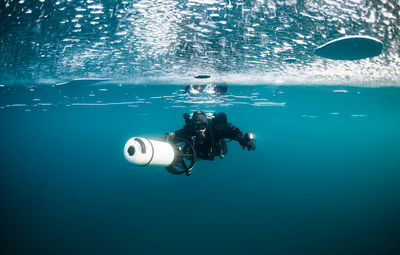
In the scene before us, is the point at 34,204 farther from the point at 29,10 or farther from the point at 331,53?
the point at 331,53

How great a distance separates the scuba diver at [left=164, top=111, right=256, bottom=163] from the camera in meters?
3.64

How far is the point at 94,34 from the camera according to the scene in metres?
4.25

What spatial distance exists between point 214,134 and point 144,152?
2294 mm

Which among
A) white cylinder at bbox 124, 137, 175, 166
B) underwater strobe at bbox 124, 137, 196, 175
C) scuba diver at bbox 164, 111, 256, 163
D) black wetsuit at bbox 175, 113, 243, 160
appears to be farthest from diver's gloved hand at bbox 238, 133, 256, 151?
white cylinder at bbox 124, 137, 175, 166

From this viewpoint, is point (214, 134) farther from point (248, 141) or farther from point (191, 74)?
point (191, 74)

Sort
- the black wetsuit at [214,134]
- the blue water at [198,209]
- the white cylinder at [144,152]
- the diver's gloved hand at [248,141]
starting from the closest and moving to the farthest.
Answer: the white cylinder at [144,152] < the diver's gloved hand at [248,141] < the black wetsuit at [214,134] < the blue water at [198,209]

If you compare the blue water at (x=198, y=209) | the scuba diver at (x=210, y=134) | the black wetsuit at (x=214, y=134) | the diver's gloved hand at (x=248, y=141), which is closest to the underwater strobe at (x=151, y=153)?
the scuba diver at (x=210, y=134)

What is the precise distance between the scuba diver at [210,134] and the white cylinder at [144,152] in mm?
1080

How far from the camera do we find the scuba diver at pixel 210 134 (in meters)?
3.64

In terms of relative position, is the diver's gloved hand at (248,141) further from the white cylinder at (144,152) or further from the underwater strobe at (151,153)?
the white cylinder at (144,152)

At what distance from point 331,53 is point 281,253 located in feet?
52.3

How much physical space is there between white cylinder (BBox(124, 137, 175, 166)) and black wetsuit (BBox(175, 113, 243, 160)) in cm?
141

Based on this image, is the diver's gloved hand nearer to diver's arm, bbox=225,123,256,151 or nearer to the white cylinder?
diver's arm, bbox=225,123,256,151

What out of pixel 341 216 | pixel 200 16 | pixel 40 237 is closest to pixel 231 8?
pixel 200 16
